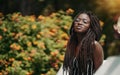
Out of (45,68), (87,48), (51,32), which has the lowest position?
→ (45,68)

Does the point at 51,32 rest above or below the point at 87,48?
below

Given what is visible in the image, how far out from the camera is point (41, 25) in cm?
565

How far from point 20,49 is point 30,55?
26cm

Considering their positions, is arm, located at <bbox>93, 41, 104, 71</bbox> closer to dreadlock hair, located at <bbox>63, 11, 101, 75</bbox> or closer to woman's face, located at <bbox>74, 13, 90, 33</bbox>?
dreadlock hair, located at <bbox>63, 11, 101, 75</bbox>

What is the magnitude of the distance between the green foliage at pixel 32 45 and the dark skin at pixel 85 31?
229 centimetres

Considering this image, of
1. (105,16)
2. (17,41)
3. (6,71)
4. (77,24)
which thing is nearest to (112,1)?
(105,16)

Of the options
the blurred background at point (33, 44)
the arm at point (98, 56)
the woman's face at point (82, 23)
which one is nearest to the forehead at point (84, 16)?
the woman's face at point (82, 23)

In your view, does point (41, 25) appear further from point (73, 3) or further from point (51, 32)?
point (73, 3)

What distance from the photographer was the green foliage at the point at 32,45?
16.9 feet

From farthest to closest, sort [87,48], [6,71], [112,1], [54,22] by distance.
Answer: [112,1] → [54,22] → [6,71] → [87,48]

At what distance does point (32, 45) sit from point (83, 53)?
2.80 meters

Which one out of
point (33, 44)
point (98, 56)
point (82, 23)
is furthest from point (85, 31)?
point (33, 44)

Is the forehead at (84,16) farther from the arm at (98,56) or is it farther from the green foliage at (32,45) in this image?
the green foliage at (32,45)

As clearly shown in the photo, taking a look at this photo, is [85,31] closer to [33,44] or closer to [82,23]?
[82,23]
